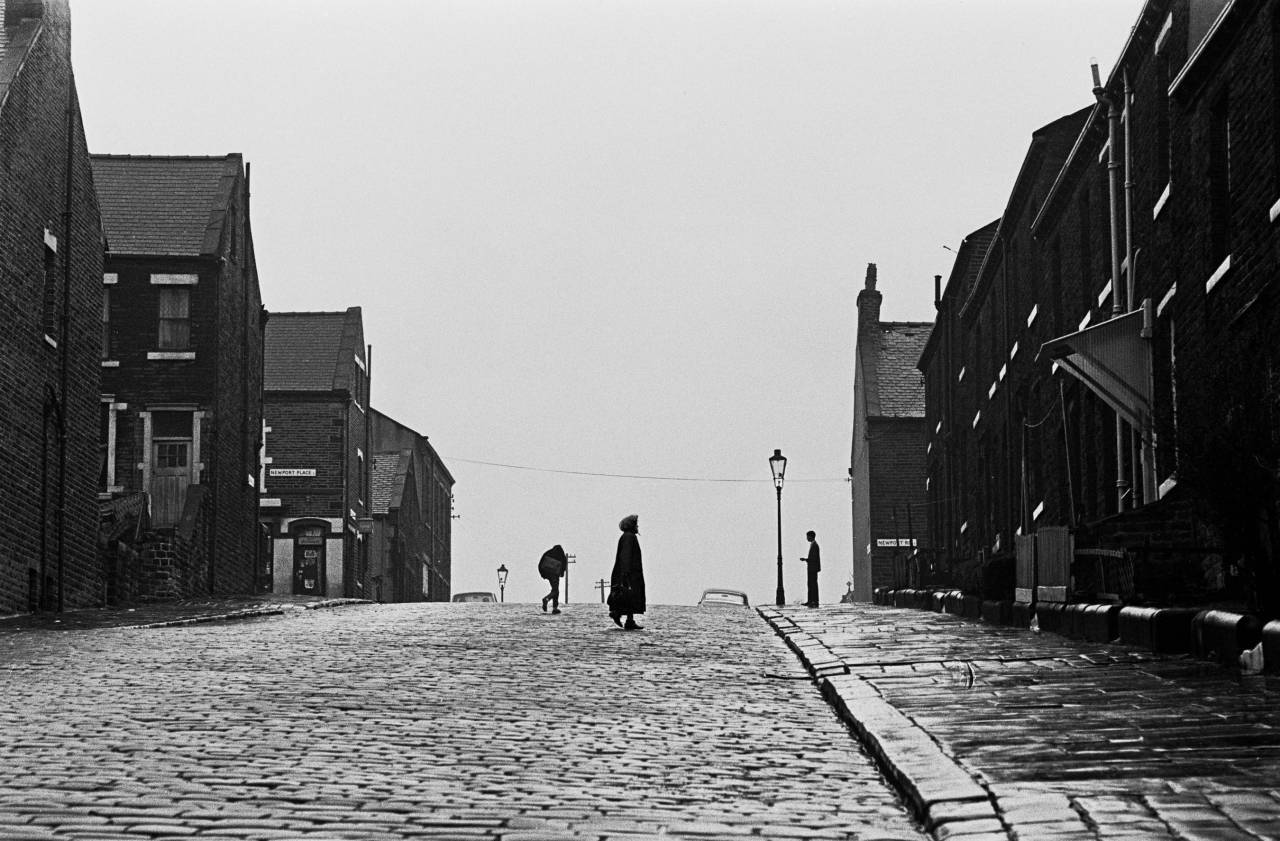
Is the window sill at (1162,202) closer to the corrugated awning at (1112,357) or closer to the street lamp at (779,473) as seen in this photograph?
the corrugated awning at (1112,357)

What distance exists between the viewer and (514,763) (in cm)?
944

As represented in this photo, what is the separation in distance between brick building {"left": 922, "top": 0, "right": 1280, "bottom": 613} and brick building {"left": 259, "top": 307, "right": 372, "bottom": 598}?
2809cm

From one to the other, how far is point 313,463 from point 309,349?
510cm

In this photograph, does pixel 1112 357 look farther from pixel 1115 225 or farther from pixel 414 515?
pixel 414 515

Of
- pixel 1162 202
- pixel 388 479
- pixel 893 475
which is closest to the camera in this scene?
pixel 1162 202

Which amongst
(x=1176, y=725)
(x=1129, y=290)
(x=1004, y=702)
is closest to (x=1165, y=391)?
(x=1129, y=290)

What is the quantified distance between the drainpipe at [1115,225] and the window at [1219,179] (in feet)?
15.7

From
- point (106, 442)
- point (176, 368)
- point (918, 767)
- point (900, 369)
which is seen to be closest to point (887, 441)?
point (900, 369)

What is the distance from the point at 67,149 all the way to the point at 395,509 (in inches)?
1445

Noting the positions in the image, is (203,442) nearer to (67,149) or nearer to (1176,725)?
(67,149)

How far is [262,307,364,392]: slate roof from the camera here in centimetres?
5981

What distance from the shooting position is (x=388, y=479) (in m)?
70.6

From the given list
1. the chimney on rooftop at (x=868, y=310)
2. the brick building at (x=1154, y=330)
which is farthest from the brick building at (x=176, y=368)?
the chimney on rooftop at (x=868, y=310)

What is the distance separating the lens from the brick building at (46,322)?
2936 centimetres
